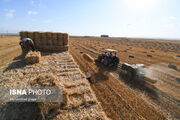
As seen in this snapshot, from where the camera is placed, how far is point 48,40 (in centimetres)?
1229

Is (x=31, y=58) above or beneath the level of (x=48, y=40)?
beneath

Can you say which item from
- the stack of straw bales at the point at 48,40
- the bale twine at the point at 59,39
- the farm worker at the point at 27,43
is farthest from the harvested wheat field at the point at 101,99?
the bale twine at the point at 59,39

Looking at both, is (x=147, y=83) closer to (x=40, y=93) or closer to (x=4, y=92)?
(x=40, y=93)

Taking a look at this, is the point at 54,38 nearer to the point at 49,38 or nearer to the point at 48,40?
the point at 49,38

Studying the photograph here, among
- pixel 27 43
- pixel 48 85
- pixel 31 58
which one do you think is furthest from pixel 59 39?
pixel 48 85

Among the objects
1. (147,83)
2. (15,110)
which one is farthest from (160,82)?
(15,110)

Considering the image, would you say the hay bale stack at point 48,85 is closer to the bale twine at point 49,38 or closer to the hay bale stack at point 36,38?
the bale twine at point 49,38

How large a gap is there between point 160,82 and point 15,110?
9.37 m

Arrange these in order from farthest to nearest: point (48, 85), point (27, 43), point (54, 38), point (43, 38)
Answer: point (54, 38), point (43, 38), point (27, 43), point (48, 85)

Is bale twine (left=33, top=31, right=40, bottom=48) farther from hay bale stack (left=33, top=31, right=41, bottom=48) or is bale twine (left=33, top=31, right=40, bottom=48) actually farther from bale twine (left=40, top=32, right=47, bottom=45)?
bale twine (left=40, top=32, right=47, bottom=45)

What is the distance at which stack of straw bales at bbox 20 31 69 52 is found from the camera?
38.7 ft

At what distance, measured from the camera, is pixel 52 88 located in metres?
3.46

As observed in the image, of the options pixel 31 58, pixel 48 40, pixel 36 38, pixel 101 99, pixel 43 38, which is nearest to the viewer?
pixel 101 99

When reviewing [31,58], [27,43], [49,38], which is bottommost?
[31,58]
